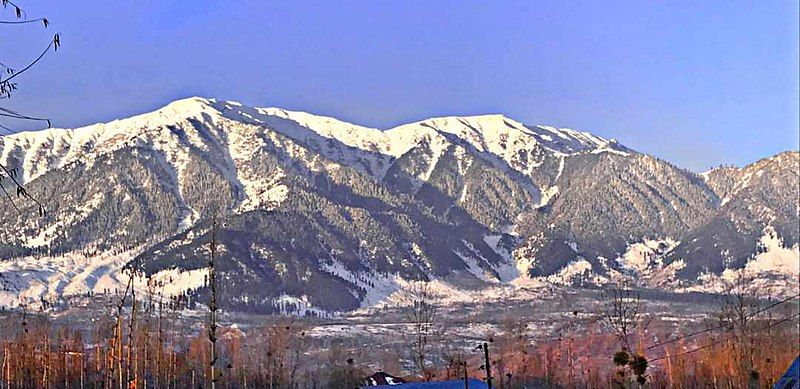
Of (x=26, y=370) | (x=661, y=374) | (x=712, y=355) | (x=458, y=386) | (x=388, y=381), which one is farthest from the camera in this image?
(x=661, y=374)

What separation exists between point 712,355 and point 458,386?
7476cm

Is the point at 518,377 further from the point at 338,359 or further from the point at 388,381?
the point at 338,359

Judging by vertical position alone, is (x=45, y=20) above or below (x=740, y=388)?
above

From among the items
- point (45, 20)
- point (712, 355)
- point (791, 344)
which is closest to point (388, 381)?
point (712, 355)

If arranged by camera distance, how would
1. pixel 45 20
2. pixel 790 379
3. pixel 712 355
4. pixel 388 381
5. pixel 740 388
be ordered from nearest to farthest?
pixel 45 20 → pixel 790 379 → pixel 740 388 → pixel 388 381 → pixel 712 355

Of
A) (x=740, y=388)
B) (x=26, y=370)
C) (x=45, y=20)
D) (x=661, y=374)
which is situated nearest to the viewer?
(x=45, y=20)

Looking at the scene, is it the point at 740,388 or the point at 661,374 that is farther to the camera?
the point at 661,374

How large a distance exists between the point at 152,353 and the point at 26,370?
30.1 m

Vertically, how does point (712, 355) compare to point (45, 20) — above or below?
below

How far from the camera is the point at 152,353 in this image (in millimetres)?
150375

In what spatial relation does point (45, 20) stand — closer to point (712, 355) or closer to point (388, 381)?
point (388, 381)

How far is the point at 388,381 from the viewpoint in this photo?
112562mm

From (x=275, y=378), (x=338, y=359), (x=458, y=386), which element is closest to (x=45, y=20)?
(x=458, y=386)

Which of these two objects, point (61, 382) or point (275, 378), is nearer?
point (61, 382)
